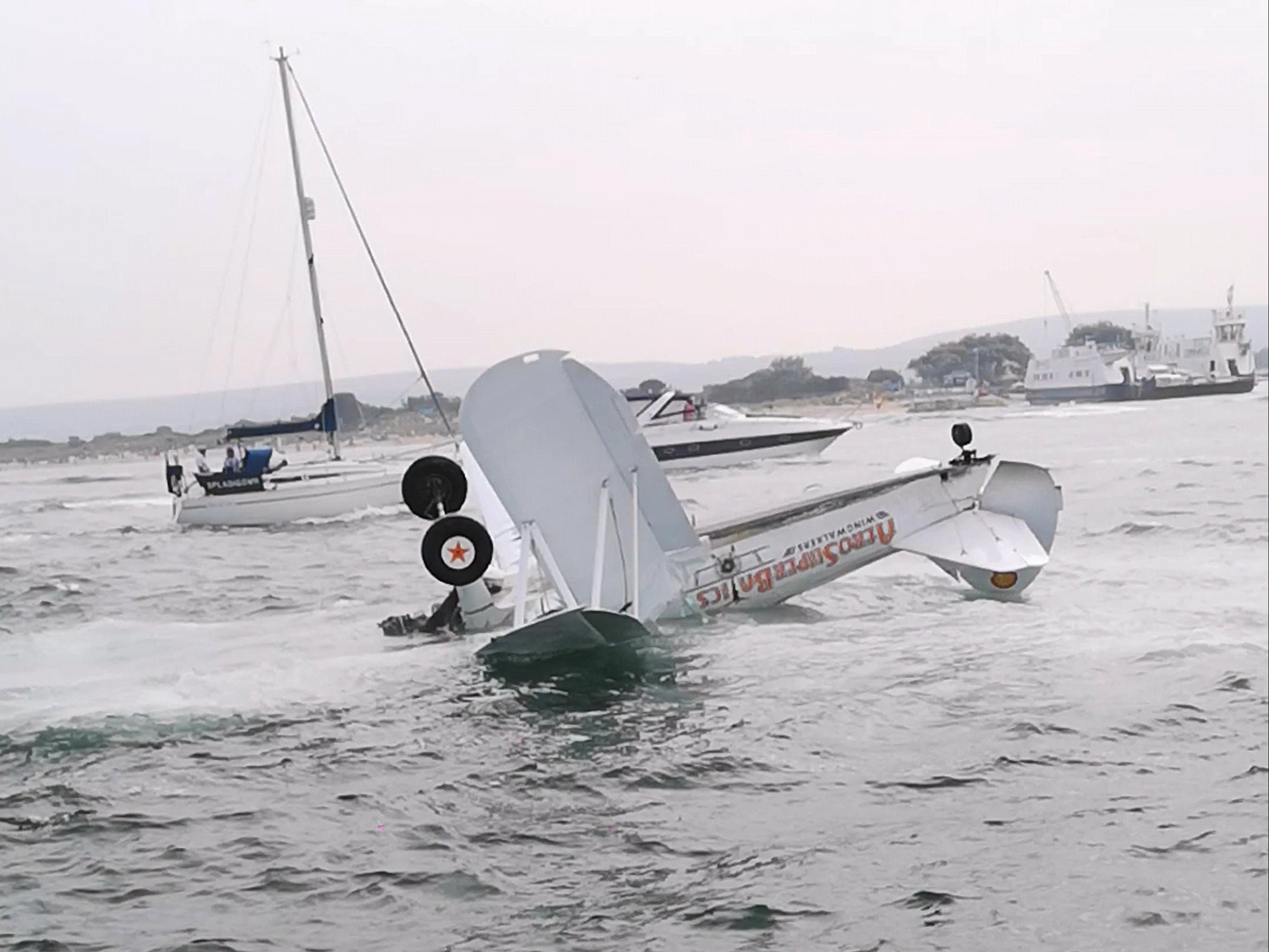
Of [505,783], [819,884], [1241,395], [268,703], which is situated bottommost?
[819,884]

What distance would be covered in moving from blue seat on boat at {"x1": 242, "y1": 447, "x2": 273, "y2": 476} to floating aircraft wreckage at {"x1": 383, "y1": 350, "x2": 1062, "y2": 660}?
0.34 metres


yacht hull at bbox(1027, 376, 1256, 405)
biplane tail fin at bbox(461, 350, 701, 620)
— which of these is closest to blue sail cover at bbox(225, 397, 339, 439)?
biplane tail fin at bbox(461, 350, 701, 620)

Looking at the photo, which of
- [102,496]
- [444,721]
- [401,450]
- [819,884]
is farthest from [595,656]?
[102,496]

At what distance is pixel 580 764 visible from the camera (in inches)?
117

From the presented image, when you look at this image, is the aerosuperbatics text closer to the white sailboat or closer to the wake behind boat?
the wake behind boat

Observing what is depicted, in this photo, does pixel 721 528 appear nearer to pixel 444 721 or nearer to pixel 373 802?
pixel 444 721

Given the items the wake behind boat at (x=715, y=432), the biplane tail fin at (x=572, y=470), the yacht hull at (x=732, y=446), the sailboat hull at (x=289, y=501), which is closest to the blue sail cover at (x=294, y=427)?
the sailboat hull at (x=289, y=501)

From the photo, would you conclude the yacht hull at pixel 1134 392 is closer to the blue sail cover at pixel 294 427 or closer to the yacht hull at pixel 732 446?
the yacht hull at pixel 732 446

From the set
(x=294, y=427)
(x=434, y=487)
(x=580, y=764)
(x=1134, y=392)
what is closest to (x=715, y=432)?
(x=434, y=487)

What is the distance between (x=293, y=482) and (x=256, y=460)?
0.63 ft

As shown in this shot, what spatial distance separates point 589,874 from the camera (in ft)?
8.21

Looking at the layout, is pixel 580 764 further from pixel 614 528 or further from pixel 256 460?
pixel 256 460

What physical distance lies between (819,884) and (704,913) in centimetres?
29

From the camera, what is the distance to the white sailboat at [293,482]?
9.62 ft
